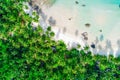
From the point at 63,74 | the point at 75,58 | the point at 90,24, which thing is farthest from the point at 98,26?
the point at 63,74

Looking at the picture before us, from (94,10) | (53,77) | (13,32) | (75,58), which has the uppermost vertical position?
(94,10)

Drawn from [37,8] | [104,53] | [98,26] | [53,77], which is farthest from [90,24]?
[53,77]

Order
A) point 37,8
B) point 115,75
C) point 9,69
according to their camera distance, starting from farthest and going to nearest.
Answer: point 37,8 → point 115,75 → point 9,69

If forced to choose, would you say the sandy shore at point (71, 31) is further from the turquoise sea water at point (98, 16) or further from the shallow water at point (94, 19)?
the turquoise sea water at point (98, 16)

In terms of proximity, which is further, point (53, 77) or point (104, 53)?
point (104, 53)

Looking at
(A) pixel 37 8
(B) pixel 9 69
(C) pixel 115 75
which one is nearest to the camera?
(B) pixel 9 69

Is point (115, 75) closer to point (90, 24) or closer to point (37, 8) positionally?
point (90, 24)

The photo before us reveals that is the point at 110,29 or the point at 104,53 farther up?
the point at 110,29
